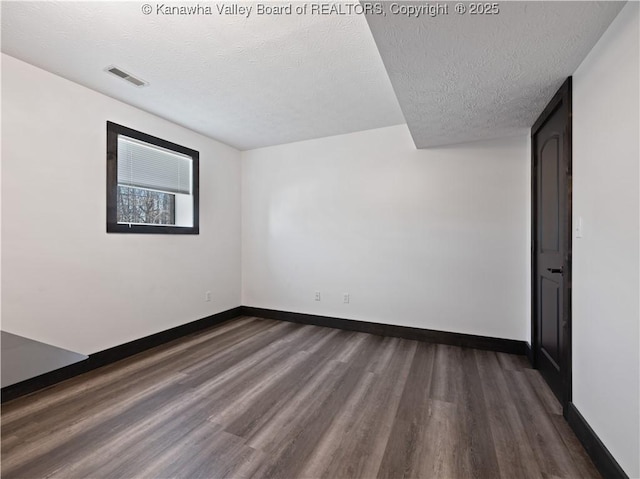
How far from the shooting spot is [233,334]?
139 inches

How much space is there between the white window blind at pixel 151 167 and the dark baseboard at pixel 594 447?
409 cm

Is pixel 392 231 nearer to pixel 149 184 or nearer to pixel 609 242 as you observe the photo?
pixel 609 242

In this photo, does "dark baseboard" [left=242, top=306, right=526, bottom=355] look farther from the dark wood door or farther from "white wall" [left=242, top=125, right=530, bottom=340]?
the dark wood door

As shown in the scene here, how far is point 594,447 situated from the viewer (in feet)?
4.87

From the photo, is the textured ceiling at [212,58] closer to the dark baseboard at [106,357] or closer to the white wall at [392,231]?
the white wall at [392,231]

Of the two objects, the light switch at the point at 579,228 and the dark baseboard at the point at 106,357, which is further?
the dark baseboard at the point at 106,357

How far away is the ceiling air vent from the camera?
2.25 m

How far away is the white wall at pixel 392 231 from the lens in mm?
3010

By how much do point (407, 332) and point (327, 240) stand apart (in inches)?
60.9

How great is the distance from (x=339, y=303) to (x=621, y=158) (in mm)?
3000

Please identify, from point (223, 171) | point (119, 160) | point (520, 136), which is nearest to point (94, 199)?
point (119, 160)

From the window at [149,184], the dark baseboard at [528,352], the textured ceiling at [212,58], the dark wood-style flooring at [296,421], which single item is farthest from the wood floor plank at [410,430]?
the window at [149,184]

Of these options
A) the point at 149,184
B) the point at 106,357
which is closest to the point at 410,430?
the point at 106,357

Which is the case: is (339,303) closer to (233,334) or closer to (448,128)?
(233,334)
